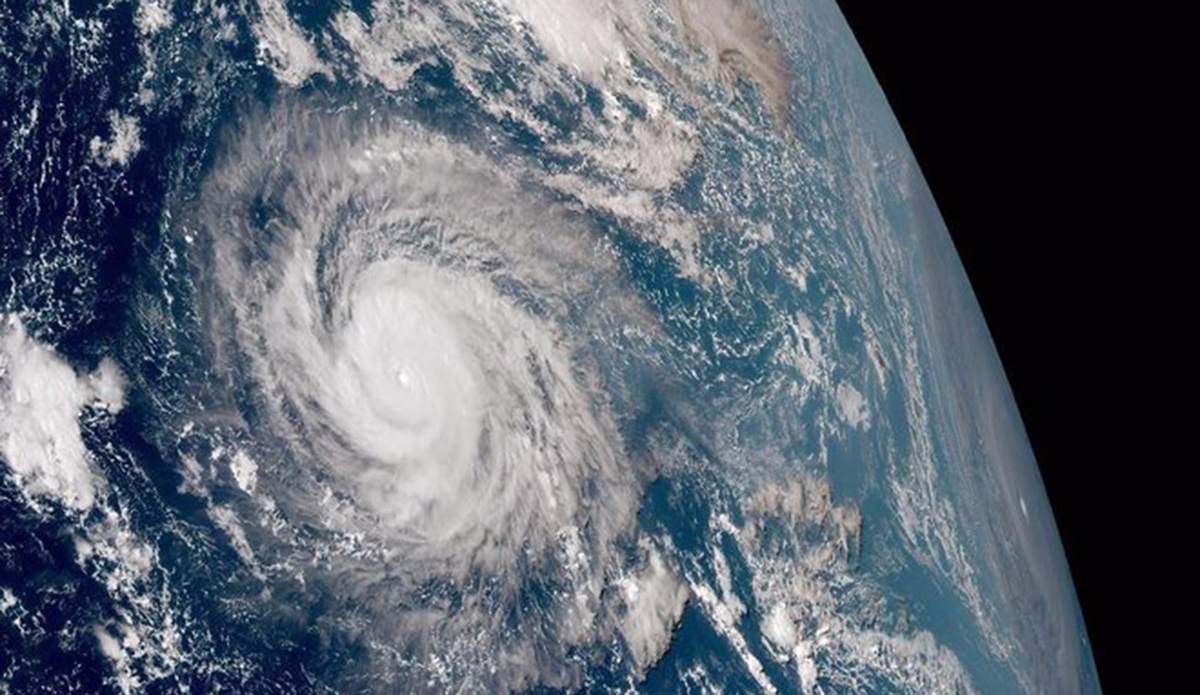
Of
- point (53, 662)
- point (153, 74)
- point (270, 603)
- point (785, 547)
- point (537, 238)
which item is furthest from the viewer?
point (785, 547)

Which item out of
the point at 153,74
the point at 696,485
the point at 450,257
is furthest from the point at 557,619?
the point at 153,74

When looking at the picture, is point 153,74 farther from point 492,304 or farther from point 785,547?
point 785,547

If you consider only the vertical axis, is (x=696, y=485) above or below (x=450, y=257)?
below

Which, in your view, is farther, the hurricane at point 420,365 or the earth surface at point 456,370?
the hurricane at point 420,365

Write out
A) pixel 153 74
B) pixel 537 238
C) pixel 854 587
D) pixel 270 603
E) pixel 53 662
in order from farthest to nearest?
pixel 854 587, pixel 537 238, pixel 153 74, pixel 270 603, pixel 53 662

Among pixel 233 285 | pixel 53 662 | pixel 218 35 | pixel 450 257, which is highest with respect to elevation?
pixel 218 35

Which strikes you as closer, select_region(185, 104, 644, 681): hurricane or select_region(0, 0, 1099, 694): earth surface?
select_region(0, 0, 1099, 694): earth surface

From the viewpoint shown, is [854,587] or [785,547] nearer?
[785,547]

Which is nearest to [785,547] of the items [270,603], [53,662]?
[270,603]
